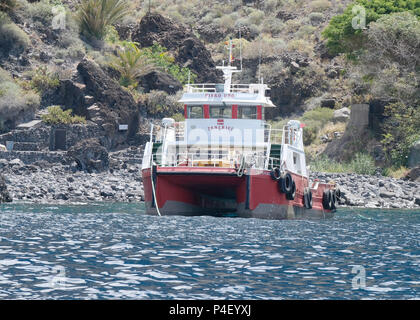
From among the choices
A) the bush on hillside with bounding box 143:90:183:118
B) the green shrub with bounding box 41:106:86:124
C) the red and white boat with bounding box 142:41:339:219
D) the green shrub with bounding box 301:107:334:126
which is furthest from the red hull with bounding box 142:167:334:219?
the green shrub with bounding box 301:107:334:126

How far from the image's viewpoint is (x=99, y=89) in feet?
166

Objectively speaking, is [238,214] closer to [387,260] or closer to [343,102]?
[387,260]

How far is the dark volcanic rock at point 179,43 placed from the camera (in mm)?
64500

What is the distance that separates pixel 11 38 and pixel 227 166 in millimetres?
32761

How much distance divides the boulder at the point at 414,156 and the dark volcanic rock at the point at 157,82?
2039 cm

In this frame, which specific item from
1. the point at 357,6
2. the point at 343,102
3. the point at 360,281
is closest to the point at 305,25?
the point at 343,102

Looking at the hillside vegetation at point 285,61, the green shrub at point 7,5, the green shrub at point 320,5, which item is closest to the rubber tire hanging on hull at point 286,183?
the hillside vegetation at point 285,61

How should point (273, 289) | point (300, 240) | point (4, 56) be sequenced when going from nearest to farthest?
point (273, 289), point (300, 240), point (4, 56)

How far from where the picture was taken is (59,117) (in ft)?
159

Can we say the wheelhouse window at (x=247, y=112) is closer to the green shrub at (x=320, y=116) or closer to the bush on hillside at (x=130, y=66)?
the bush on hillside at (x=130, y=66)

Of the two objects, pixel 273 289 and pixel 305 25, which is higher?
pixel 305 25

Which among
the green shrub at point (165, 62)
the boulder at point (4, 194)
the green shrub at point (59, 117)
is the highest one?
the green shrub at point (165, 62)

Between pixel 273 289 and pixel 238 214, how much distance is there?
14541 mm
